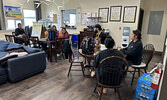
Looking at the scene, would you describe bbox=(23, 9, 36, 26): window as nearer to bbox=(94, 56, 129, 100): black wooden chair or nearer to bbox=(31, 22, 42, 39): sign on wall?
bbox=(31, 22, 42, 39): sign on wall

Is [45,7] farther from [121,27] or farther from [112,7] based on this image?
[121,27]

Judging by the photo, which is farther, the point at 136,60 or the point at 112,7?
the point at 112,7

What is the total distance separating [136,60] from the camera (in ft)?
8.09

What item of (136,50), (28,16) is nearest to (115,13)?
(136,50)

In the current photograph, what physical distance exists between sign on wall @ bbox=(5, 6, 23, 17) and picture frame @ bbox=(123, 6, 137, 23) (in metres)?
5.61

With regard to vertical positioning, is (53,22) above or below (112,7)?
below

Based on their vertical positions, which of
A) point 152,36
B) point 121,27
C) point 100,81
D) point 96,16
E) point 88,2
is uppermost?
point 88,2

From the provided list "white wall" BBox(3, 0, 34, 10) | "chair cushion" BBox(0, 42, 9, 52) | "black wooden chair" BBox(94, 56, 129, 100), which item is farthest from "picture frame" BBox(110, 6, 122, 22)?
"white wall" BBox(3, 0, 34, 10)

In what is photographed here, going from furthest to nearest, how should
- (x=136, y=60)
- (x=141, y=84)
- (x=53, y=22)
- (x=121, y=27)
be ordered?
(x=53, y=22)
(x=121, y=27)
(x=136, y=60)
(x=141, y=84)

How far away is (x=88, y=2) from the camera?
5867mm

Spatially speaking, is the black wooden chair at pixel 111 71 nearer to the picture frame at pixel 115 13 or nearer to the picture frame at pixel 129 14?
the picture frame at pixel 129 14

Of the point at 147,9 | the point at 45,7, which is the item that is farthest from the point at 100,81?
the point at 45,7

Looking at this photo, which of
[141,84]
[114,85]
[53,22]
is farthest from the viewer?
[53,22]

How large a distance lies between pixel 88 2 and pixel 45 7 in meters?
3.37
